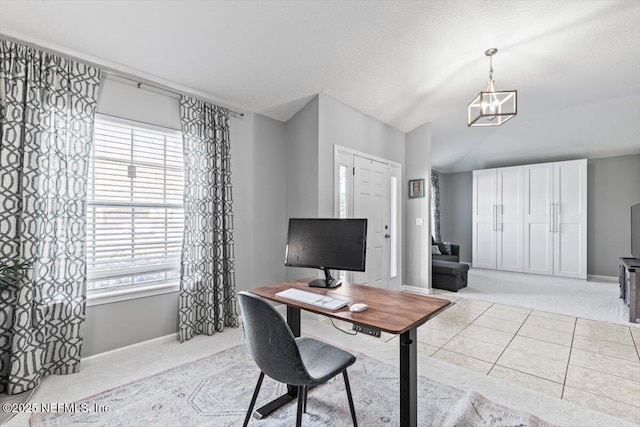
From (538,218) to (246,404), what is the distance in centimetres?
673

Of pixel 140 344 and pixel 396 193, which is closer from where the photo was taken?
pixel 140 344

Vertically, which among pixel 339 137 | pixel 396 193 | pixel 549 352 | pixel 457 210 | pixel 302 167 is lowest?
pixel 549 352

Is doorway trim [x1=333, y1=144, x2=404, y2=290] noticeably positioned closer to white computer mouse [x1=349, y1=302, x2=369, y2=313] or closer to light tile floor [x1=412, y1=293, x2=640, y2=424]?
light tile floor [x1=412, y1=293, x2=640, y2=424]

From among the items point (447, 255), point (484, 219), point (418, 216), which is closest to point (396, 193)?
point (418, 216)

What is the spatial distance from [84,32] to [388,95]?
3125mm

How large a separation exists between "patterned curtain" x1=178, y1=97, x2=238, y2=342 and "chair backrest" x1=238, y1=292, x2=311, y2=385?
1.85 m

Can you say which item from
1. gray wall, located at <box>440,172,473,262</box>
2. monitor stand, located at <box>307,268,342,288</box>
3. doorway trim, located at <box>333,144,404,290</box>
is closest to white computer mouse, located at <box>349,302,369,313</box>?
monitor stand, located at <box>307,268,342,288</box>

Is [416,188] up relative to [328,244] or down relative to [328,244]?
up

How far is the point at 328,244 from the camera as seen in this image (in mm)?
2176

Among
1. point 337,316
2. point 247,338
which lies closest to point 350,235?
point 337,316

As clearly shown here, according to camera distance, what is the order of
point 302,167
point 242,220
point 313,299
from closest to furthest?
point 313,299 < point 242,220 < point 302,167

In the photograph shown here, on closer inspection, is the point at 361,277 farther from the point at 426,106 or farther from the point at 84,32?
the point at 84,32

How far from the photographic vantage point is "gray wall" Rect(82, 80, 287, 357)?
8.73 ft

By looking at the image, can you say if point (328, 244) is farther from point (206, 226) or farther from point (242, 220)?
point (242, 220)
